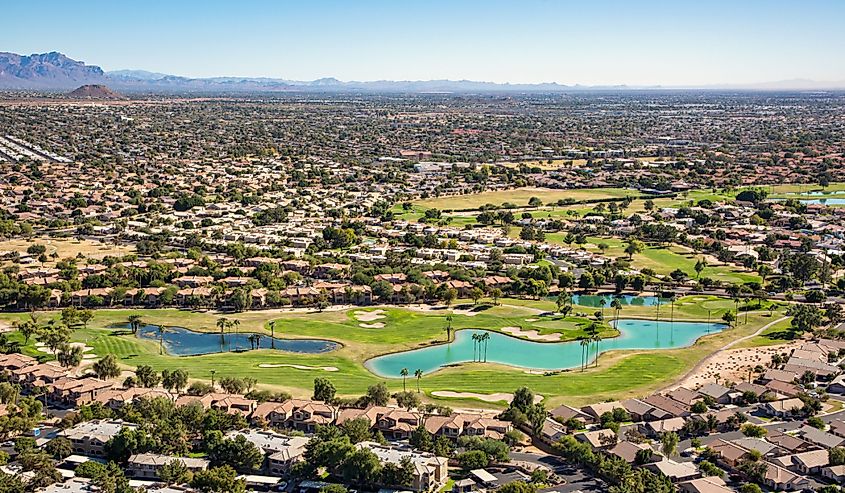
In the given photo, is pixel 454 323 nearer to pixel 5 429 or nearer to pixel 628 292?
pixel 628 292

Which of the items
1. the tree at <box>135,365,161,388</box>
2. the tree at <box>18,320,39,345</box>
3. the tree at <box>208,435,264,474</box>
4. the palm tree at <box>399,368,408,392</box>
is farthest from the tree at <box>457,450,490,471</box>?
the tree at <box>18,320,39,345</box>

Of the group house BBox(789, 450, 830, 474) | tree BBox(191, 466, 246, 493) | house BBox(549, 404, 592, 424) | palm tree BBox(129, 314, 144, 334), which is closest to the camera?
tree BBox(191, 466, 246, 493)

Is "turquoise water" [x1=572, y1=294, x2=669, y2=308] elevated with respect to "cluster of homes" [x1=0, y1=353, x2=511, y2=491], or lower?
lower

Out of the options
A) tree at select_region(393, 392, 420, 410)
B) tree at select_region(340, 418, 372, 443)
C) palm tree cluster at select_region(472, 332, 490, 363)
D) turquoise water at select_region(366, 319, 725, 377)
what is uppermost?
tree at select_region(340, 418, 372, 443)

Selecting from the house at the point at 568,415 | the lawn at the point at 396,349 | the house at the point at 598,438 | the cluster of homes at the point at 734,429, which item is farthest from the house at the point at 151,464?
the house at the point at 568,415

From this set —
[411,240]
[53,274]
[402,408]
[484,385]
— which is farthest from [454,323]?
[53,274]

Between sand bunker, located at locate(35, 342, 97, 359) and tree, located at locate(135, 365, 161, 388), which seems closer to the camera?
tree, located at locate(135, 365, 161, 388)

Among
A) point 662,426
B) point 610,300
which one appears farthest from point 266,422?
point 610,300

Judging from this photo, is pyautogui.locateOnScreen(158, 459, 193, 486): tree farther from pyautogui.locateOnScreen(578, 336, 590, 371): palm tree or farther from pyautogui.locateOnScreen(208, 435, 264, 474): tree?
pyautogui.locateOnScreen(578, 336, 590, 371): palm tree
